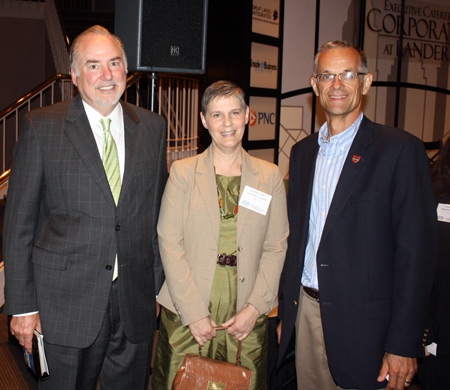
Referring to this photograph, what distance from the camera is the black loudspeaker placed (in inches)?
99.6

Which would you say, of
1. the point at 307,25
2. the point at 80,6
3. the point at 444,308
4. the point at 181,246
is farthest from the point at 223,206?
the point at 80,6

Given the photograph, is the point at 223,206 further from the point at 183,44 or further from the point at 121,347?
the point at 183,44

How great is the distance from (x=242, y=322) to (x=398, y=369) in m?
0.67

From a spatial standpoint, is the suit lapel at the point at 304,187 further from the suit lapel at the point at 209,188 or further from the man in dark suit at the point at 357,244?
the suit lapel at the point at 209,188

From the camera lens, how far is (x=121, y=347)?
6.74 ft

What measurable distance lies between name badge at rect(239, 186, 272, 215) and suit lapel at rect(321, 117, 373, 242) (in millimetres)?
315

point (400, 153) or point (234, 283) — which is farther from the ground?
point (400, 153)

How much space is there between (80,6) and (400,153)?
37.8 feet

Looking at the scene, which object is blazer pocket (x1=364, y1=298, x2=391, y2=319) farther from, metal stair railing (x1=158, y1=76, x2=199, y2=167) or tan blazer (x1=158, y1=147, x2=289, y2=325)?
Result: metal stair railing (x1=158, y1=76, x2=199, y2=167)

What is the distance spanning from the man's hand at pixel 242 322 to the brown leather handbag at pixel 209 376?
14 centimetres

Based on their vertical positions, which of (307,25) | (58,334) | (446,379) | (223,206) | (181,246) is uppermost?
(307,25)

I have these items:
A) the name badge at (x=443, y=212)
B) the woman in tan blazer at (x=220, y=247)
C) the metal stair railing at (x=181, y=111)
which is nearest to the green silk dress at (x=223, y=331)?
the woman in tan blazer at (x=220, y=247)

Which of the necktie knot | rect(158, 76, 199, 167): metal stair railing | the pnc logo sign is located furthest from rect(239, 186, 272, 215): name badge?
rect(158, 76, 199, 167): metal stair railing

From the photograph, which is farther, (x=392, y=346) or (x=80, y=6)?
(x=80, y=6)
